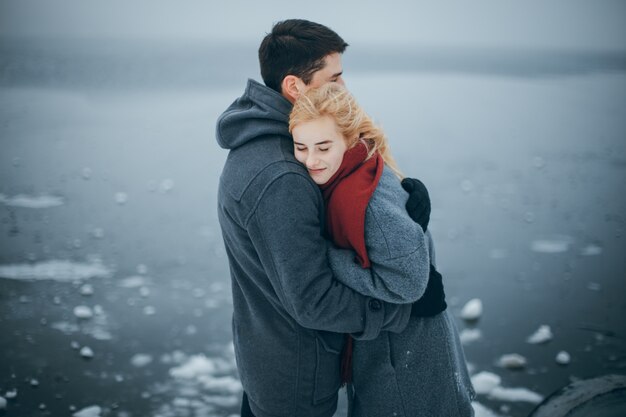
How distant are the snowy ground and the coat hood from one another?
5.63ft

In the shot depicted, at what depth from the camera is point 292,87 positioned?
6.05 ft

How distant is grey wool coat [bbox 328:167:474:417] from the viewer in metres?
1.62

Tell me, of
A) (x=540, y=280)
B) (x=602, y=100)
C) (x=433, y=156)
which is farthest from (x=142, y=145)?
(x=602, y=100)

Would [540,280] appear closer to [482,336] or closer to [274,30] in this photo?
[482,336]

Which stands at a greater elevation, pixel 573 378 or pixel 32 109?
pixel 32 109

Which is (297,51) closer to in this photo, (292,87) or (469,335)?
(292,87)

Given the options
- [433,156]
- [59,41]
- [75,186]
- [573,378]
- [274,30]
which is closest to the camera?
[274,30]

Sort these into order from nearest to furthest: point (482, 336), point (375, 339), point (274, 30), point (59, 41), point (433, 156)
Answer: point (375, 339) → point (274, 30) → point (482, 336) → point (433, 156) → point (59, 41)

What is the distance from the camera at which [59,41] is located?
32.9 ft

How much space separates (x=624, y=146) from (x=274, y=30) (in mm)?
6138

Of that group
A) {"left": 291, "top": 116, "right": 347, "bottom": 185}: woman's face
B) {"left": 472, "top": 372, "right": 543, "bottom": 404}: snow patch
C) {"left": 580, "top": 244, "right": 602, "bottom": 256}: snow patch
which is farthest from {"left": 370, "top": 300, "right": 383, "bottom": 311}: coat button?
{"left": 580, "top": 244, "right": 602, "bottom": 256}: snow patch

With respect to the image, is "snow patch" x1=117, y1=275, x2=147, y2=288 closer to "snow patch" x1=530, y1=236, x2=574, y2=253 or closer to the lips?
the lips

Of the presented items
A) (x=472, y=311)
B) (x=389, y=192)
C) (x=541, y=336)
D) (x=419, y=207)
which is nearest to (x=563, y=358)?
(x=541, y=336)

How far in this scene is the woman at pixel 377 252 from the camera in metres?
1.62
